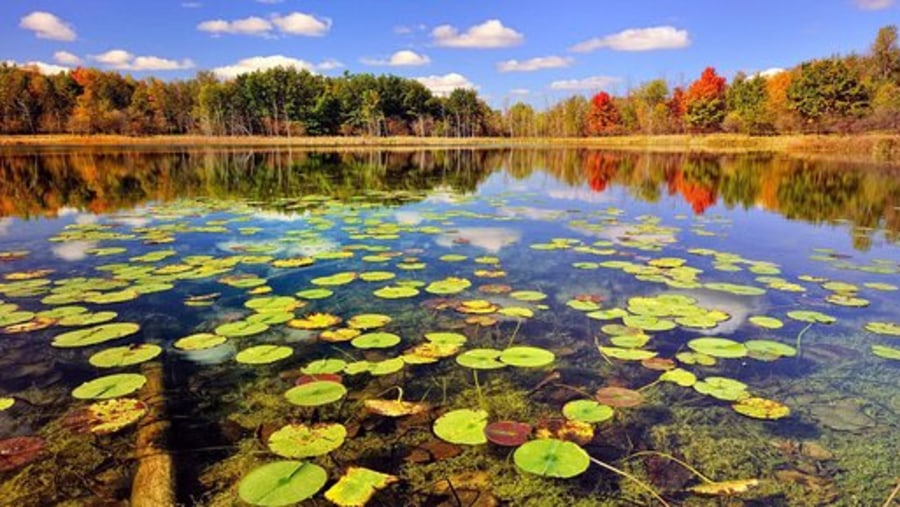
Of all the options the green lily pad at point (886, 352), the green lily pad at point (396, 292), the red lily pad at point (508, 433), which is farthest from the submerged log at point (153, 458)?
the green lily pad at point (886, 352)

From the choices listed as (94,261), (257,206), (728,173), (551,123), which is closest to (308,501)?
(94,261)

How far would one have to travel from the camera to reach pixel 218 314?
169 inches

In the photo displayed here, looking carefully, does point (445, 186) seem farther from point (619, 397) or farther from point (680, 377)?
point (619, 397)

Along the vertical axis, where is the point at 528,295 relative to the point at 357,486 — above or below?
above

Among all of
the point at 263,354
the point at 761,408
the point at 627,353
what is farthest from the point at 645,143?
the point at 263,354

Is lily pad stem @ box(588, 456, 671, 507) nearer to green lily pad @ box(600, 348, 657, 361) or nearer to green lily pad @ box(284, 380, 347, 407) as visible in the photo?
green lily pad @ box(600, 348, 657, 361)

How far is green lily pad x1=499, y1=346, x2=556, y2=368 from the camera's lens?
3.33m

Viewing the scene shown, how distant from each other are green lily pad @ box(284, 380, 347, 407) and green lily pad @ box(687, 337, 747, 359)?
251 centimetres

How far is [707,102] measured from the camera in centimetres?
5191

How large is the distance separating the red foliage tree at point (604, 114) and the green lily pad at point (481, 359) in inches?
2800

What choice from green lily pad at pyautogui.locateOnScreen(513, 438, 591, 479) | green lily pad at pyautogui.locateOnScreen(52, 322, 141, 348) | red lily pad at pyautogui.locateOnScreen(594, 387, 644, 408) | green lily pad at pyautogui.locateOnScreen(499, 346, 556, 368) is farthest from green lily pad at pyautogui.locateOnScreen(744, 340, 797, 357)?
green lily pad at pyautogui.locateOnScreen(52, 322, 141, 348)

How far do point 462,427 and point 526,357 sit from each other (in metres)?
0.94

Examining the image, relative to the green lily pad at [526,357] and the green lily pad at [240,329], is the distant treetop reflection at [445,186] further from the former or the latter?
the green lily pad at [240,329]

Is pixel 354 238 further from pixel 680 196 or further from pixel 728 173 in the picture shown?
pixel 728 173
